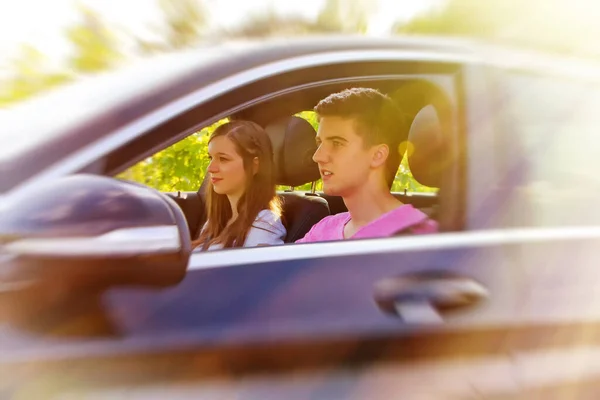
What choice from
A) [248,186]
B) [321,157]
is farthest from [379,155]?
[248,186]

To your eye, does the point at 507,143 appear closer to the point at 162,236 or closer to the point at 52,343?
the point at 162,236

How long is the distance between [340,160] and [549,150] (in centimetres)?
79

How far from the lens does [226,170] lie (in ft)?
10.0

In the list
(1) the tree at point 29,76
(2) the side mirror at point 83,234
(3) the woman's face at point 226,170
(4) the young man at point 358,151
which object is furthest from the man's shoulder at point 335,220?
(1) the tree at point 29,76

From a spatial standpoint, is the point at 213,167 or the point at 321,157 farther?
the point at 213,167

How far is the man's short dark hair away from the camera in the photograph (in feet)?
7.71

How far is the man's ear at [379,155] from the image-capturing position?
7.84 feet

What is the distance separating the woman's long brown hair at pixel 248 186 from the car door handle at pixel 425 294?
1.45 m

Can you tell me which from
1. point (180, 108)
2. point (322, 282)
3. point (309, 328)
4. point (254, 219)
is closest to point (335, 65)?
point (180, 108)

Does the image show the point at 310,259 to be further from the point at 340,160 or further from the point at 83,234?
the point at 340,160

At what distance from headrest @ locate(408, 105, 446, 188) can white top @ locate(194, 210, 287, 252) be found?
2.80 feet

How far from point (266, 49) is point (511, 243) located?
2.51 ft

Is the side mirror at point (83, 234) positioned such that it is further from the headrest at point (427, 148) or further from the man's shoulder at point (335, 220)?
the man's shoulder at point (335, 220)

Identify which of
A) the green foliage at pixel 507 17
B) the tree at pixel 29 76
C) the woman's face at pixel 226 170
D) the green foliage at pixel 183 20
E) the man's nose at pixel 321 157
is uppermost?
the green foliage at pixel 507 17
